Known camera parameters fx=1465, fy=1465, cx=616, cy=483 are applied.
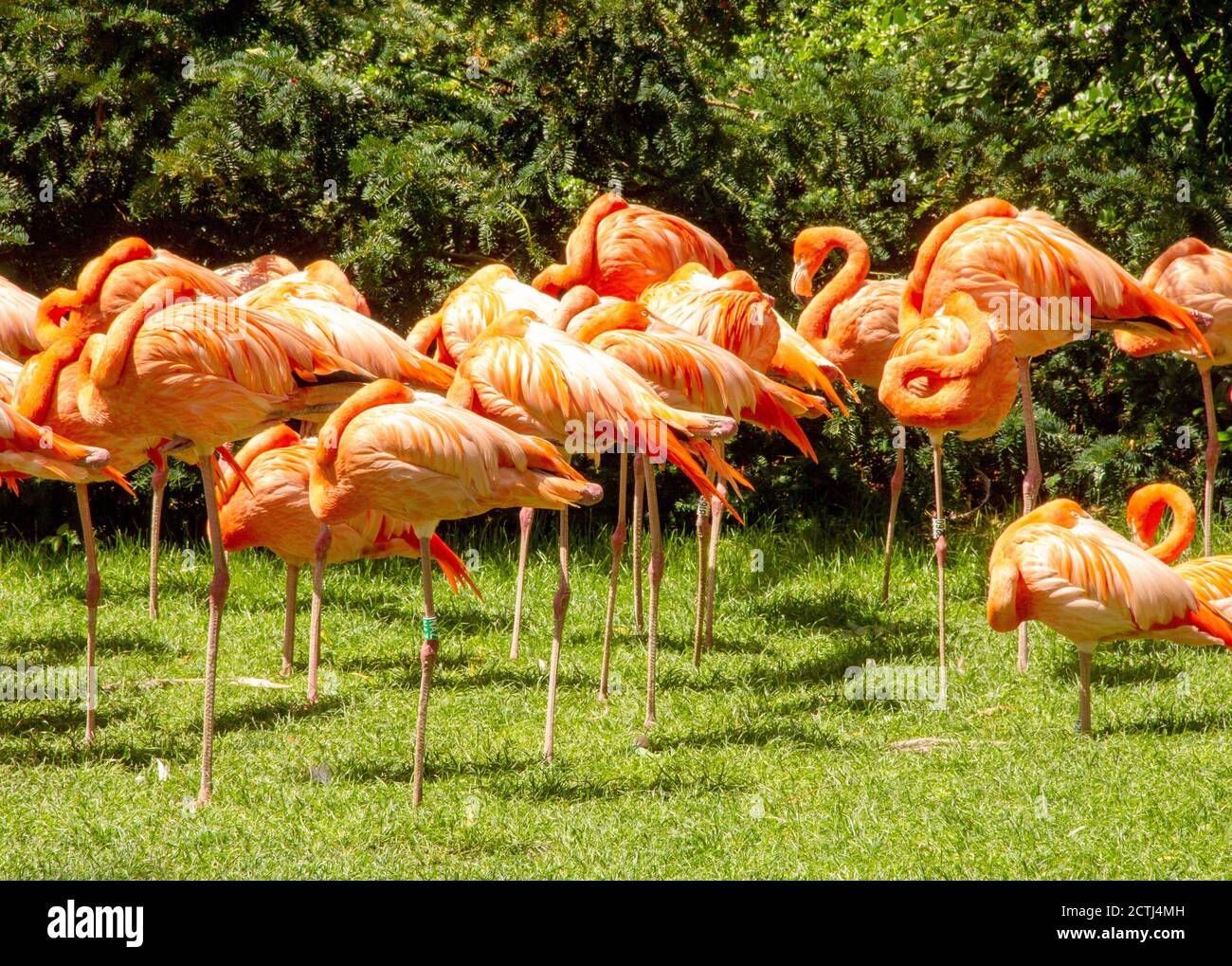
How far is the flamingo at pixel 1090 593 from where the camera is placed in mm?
4539

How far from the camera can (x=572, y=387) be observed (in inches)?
185

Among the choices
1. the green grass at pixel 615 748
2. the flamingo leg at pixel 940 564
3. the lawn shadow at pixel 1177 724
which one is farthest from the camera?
the flamingo leg at pixel 940 564

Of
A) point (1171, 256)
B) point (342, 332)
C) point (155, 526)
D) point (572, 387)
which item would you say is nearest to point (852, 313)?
point (1171, 256)

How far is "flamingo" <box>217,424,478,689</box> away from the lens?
5441 millimetres

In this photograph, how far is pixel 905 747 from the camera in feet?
15.8

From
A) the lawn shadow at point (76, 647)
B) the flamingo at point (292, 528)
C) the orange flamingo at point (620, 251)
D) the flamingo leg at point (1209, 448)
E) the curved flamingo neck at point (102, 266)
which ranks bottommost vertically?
the lawn shadow at point (76, 647)

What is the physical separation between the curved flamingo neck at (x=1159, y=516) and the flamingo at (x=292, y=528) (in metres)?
2.52

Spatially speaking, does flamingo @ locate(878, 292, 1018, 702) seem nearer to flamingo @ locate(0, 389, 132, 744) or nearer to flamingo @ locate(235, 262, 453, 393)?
flamingo @ locate(235, 262, 453, 393)

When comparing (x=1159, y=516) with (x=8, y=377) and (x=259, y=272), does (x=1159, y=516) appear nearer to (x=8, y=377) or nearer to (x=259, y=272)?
(x=259, y=272)

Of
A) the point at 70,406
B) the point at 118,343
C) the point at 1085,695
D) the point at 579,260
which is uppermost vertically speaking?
the point at 579,260

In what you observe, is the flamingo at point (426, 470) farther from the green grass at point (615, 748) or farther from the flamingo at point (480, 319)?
the flamingo at point (480, 319)

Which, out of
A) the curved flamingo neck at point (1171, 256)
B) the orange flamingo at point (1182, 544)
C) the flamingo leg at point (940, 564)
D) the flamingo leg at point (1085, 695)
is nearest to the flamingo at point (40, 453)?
the flamingo leg at point (940, 564)

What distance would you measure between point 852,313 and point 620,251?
1085mm

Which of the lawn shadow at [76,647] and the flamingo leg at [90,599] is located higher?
the flamingo leg at [90,599]
